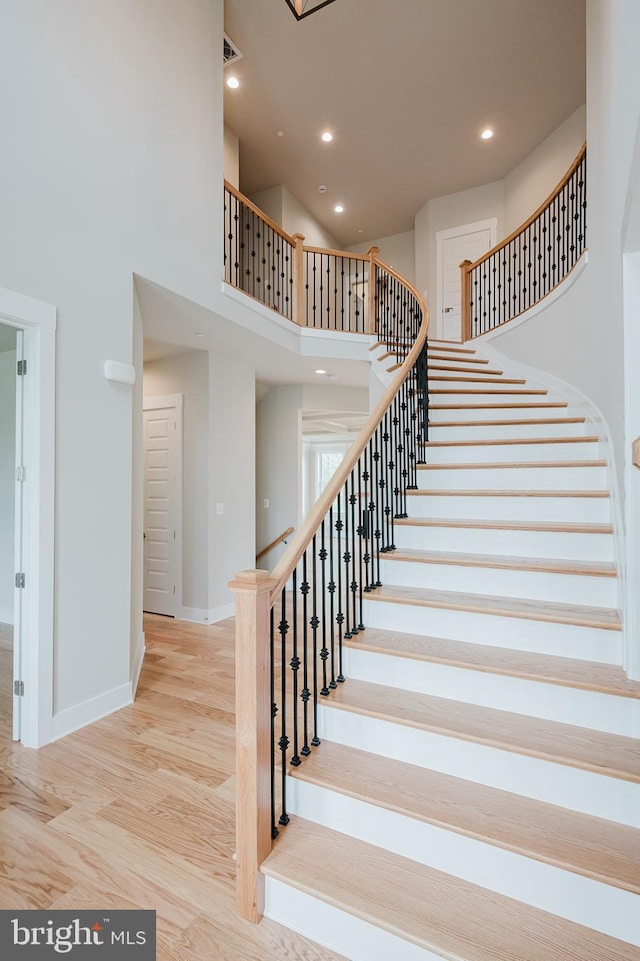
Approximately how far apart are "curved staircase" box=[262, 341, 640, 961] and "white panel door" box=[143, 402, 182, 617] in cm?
309

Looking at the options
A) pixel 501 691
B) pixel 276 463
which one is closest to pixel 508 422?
pixel 501 691

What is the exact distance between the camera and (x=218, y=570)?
5020 millimetres

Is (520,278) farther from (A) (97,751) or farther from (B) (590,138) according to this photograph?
(A) (97,751)

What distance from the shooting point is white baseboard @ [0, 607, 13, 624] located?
487 centimetres

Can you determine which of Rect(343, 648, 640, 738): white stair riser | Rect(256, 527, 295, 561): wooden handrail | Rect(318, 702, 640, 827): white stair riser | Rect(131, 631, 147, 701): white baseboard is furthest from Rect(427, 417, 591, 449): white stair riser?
Rect(256, 527, 295, 561): wooden handrail

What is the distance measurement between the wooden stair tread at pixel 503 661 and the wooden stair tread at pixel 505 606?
0.16 m

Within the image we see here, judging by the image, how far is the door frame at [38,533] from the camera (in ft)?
8.29

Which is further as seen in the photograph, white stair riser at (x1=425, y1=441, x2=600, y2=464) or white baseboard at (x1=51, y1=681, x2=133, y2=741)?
white stair riser at (x1=425, y1=441, x2=600, y2=464)

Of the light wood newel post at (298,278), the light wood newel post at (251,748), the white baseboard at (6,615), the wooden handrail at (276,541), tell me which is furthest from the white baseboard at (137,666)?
the light wood newel post at (298,278)

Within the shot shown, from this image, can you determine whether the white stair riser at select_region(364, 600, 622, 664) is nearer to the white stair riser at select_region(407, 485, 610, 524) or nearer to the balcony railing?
the white stair riser at select_region(407, 485, 610, 524)

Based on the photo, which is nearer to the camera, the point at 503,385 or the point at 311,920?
the point at 311,920

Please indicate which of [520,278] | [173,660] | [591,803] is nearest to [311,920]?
[591,803]

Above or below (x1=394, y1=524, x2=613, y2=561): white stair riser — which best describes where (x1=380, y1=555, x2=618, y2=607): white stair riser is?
below

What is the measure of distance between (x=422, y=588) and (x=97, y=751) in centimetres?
197
